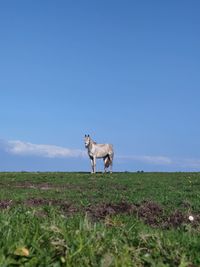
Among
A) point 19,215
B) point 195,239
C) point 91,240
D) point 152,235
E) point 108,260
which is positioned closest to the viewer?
point 108,260

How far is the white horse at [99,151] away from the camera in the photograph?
5198 cm

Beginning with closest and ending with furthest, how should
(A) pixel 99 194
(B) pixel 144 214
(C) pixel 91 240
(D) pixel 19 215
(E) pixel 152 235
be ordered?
(C) pixel 91 240 → (E) pixel 152 235 → (D) pixel 19 215 → (B) pixel 144 214 → (A) pixel 99 194

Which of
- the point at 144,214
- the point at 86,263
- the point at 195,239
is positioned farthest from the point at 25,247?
the point at 144,214

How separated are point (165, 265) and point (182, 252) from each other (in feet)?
2.20

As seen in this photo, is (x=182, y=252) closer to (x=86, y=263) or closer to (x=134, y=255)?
(x=134, y=255)

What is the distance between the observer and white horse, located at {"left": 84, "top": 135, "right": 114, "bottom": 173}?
5198 cm

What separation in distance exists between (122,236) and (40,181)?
2459 cm

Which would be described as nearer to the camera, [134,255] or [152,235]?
[134,255]

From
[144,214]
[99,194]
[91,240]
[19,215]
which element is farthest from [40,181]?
[91,240]

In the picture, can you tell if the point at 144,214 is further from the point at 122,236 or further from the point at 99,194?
the point at 122,236

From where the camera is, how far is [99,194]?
21641 millimetres

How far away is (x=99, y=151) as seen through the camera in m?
52.8

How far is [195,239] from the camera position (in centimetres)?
733

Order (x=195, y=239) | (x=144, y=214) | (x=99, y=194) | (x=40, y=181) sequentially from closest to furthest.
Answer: (x=195, y=239) < (x=144, y=214) < (x=99, y=194) < (x=40, y=181)
